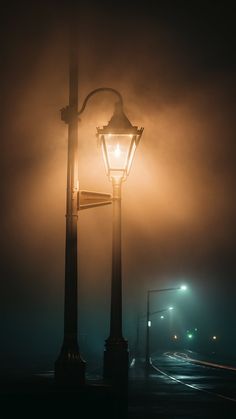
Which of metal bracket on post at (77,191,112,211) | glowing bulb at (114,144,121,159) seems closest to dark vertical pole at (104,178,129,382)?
metal bracket on post at (77,191,112,211)

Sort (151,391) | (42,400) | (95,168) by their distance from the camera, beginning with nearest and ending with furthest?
(42,400) → (95,168) → (151,391)

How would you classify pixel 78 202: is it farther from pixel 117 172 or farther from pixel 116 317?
pixel 116 317

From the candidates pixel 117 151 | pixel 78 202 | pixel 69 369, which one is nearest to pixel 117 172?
pixel 117 151

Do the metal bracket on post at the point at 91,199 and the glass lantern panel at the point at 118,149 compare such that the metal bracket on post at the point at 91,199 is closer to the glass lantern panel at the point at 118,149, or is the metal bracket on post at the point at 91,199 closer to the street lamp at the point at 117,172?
the street lamp at the point at 117,172

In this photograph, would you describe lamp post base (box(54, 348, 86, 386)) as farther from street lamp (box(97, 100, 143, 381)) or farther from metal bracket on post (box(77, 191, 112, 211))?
metal bracket on post (box(77, 191, 112, 211))

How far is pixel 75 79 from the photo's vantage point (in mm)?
9414

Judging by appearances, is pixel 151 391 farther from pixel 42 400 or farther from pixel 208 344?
pixel 208 344

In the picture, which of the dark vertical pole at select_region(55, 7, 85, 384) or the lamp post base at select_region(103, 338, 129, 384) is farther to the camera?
the lamp post base at select_region(103, 338, 129, 384)

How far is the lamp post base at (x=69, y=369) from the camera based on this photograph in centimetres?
850

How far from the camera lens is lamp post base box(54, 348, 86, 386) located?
8.50 metres

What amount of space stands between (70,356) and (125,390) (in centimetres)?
85

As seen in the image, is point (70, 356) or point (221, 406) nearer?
point (70, 356)

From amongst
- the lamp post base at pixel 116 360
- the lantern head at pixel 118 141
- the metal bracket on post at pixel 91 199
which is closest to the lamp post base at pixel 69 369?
the lamp post base at pixel 116 360

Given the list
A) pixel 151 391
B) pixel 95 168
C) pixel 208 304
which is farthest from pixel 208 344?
pixel 95 168
